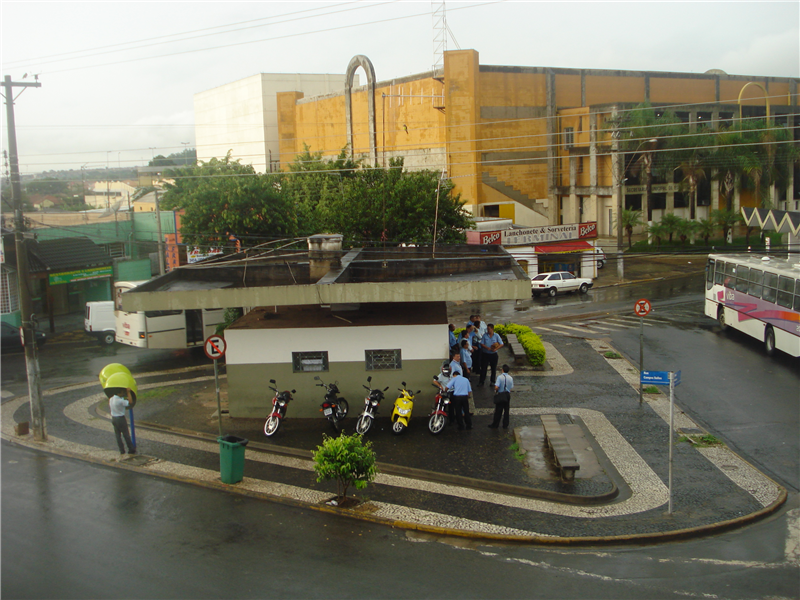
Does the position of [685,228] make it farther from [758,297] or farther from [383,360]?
[383,360]

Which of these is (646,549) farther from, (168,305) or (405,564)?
(168,305)

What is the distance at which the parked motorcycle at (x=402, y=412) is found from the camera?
50.0ft

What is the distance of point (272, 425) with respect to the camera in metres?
15.5

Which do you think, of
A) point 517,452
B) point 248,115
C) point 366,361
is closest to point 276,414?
point 366,361

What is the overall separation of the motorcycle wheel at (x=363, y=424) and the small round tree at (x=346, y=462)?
148 inches

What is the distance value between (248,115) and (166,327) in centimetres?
6079

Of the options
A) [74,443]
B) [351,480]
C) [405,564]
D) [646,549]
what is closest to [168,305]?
[74,443]

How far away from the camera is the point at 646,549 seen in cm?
1004

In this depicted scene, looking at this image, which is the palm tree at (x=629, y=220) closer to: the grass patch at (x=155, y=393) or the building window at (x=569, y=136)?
the building window at (x=569, y=136)

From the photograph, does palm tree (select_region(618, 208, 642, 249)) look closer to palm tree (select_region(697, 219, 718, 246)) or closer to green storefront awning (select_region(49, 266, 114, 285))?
palm tree (select_region(697, 219, 718, 246))

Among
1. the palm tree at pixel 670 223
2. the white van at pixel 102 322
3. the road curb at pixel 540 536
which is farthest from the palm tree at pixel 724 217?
the road curb at pixel 540 536

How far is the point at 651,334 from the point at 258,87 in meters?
65.4

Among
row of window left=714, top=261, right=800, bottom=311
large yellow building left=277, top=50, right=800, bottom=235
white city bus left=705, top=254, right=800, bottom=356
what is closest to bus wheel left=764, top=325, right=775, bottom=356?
white city bus left=705, top=254, right=800, bottom=356

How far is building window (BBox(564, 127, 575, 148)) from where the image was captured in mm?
56159
